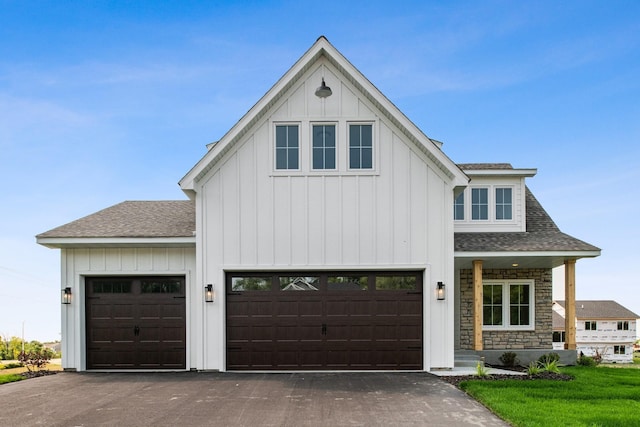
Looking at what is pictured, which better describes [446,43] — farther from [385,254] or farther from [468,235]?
[385,254]

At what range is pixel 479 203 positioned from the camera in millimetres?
15055

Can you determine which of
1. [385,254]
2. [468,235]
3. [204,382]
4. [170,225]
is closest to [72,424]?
[204,382]

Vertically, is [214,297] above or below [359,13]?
below

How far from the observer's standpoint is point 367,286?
11719 mm

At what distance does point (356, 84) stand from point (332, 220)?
3.35 m

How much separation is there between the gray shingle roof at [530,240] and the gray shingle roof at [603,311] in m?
35.7

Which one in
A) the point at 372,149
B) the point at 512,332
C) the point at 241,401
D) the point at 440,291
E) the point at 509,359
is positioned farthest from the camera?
the point at 512,332

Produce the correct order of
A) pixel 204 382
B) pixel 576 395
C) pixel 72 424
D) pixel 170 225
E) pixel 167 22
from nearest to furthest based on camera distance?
pixel 72 424, pixel 576 395, pixel 204 382, pixel 170 225, pixel 167 22

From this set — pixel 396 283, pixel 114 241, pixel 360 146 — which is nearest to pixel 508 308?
pixel 396 283

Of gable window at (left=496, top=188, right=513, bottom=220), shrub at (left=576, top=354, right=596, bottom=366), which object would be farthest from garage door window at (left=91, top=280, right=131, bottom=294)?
shrub at (left=576, top=354, right=596, bottom=366)

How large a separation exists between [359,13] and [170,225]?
27.4 feet

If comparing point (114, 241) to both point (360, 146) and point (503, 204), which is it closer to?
point (360, 146)

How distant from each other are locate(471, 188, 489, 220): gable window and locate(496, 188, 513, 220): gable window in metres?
0.35

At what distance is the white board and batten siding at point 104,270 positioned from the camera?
12180 mm
